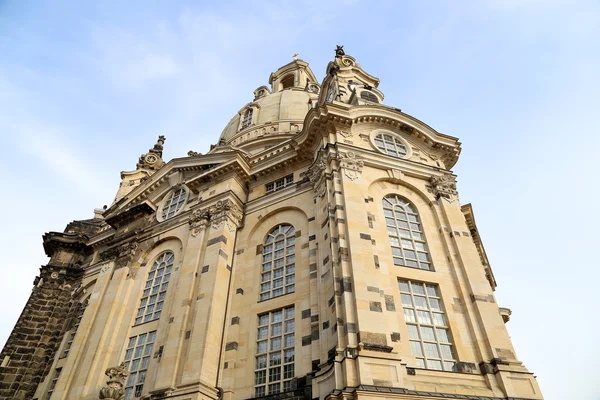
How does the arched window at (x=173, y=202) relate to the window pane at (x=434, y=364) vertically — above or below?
above

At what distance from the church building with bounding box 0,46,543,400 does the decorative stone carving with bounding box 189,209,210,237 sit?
12 cm

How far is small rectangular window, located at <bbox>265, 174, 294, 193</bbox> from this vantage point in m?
25.8

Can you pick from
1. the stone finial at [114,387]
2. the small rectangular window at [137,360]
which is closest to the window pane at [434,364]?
the stone finial at [114,387]

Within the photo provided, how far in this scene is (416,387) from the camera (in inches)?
598

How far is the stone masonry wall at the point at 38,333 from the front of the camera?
2580 cm

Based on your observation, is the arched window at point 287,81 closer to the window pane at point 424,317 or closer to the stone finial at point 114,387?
the window pane at point 424,317

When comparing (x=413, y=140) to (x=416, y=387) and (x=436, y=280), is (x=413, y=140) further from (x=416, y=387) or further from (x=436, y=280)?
(x=416, y=387)

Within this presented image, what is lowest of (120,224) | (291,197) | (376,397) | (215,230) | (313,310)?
(376,397)

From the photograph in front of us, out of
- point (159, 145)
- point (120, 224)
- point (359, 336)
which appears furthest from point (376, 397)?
point (159, 145)

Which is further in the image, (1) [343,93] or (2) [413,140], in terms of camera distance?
(1) [343,93]

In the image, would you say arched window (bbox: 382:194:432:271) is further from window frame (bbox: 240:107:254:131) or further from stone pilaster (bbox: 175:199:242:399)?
window frame (bbox: 240:107:254:131)

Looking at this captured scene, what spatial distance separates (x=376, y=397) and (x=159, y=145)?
3503 cm

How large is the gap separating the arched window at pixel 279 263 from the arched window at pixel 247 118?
22750mm

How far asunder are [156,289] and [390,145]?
53.7 feet
